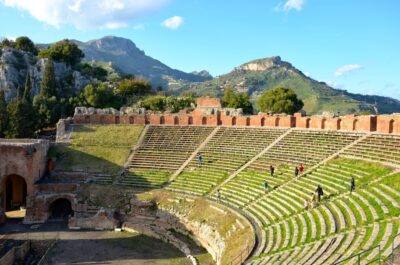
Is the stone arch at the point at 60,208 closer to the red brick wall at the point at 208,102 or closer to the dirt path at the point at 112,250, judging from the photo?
the dirt path at the point at 112,250

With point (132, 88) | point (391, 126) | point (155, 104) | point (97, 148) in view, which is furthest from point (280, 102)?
point (391, 126)

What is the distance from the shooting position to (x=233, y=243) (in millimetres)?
22844

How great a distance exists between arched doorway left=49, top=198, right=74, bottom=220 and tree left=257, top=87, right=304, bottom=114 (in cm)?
3348

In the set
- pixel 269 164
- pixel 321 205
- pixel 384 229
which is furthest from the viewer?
pixel 269 164

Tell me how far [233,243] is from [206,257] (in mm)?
2752

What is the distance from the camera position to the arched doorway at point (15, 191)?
37994mm

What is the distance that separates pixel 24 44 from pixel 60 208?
61.8 m

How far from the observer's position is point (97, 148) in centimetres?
4153

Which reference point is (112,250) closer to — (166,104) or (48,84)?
(166,104)

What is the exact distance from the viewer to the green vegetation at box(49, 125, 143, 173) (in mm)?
39188

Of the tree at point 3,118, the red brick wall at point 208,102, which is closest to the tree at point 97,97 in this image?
the tree at point 3,118

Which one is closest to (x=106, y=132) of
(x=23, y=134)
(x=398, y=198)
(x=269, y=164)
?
(x=23, y=134)

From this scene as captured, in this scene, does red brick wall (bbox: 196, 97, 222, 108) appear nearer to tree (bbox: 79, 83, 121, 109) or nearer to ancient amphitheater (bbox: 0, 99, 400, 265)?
ancient amphitheater (bbox: 0, 99, 400, 265)

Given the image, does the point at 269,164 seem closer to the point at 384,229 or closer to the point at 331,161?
the point at 331,161
